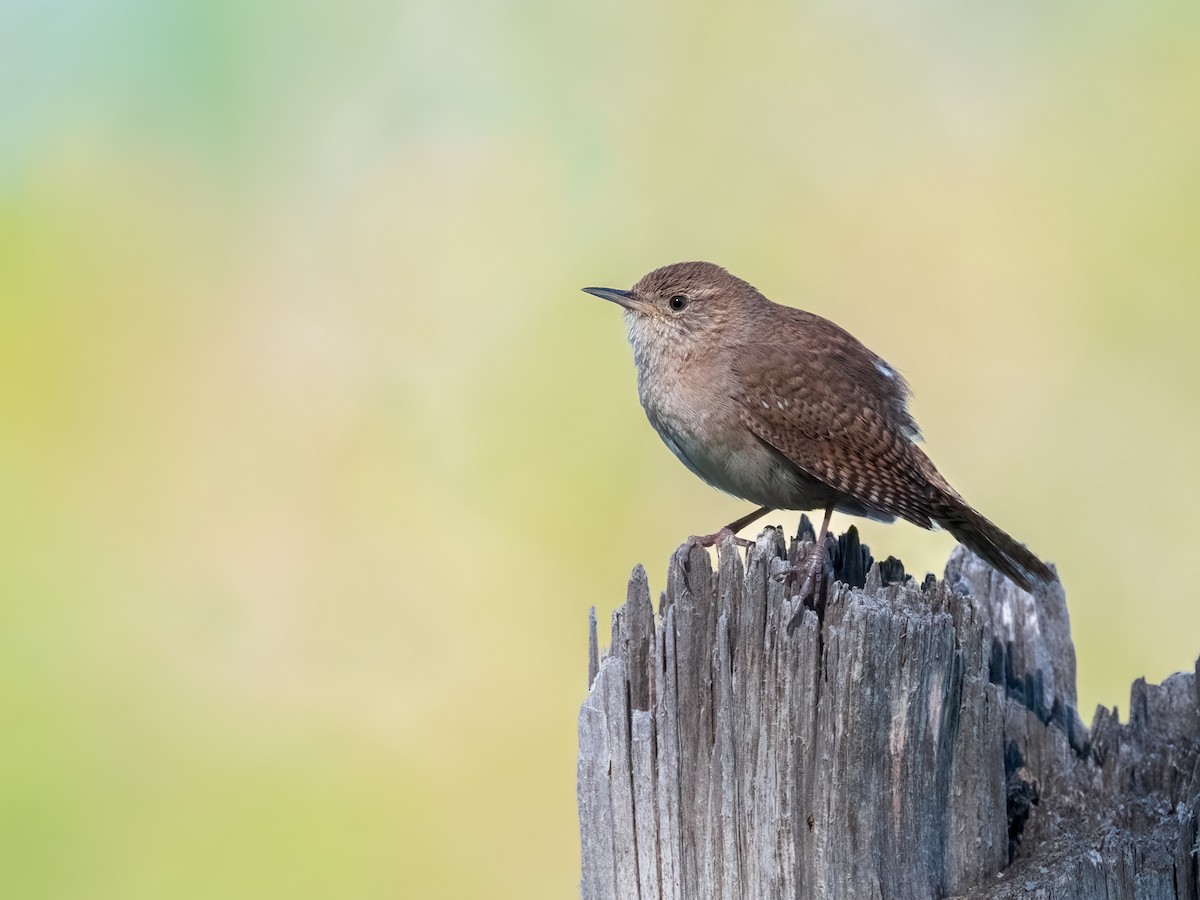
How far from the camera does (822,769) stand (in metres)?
2.66

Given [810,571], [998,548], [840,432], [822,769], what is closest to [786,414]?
[840,432]

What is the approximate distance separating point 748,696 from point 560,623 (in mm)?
3651

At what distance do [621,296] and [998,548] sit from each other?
6.37 feet

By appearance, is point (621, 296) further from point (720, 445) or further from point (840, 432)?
point (840, 432)

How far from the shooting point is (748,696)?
2.75 metres

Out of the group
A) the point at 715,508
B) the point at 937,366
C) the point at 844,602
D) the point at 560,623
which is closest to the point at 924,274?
the point at 937,366

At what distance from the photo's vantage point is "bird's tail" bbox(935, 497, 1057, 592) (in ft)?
12.1

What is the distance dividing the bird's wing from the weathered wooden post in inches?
46.9

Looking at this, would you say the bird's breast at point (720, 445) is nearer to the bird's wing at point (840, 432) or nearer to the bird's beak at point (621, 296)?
the bird's wing at point (840, 432)

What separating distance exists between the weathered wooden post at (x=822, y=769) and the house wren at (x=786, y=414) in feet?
3.54

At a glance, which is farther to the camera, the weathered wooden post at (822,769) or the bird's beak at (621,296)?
the bird's beak at (621,296)

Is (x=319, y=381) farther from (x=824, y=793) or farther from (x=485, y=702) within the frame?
(x=824, y=793)

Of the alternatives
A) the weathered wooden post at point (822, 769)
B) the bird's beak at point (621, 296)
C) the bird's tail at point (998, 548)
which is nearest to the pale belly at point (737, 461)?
the bird's tail at point (998, 548)

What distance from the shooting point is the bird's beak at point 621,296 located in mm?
5148
